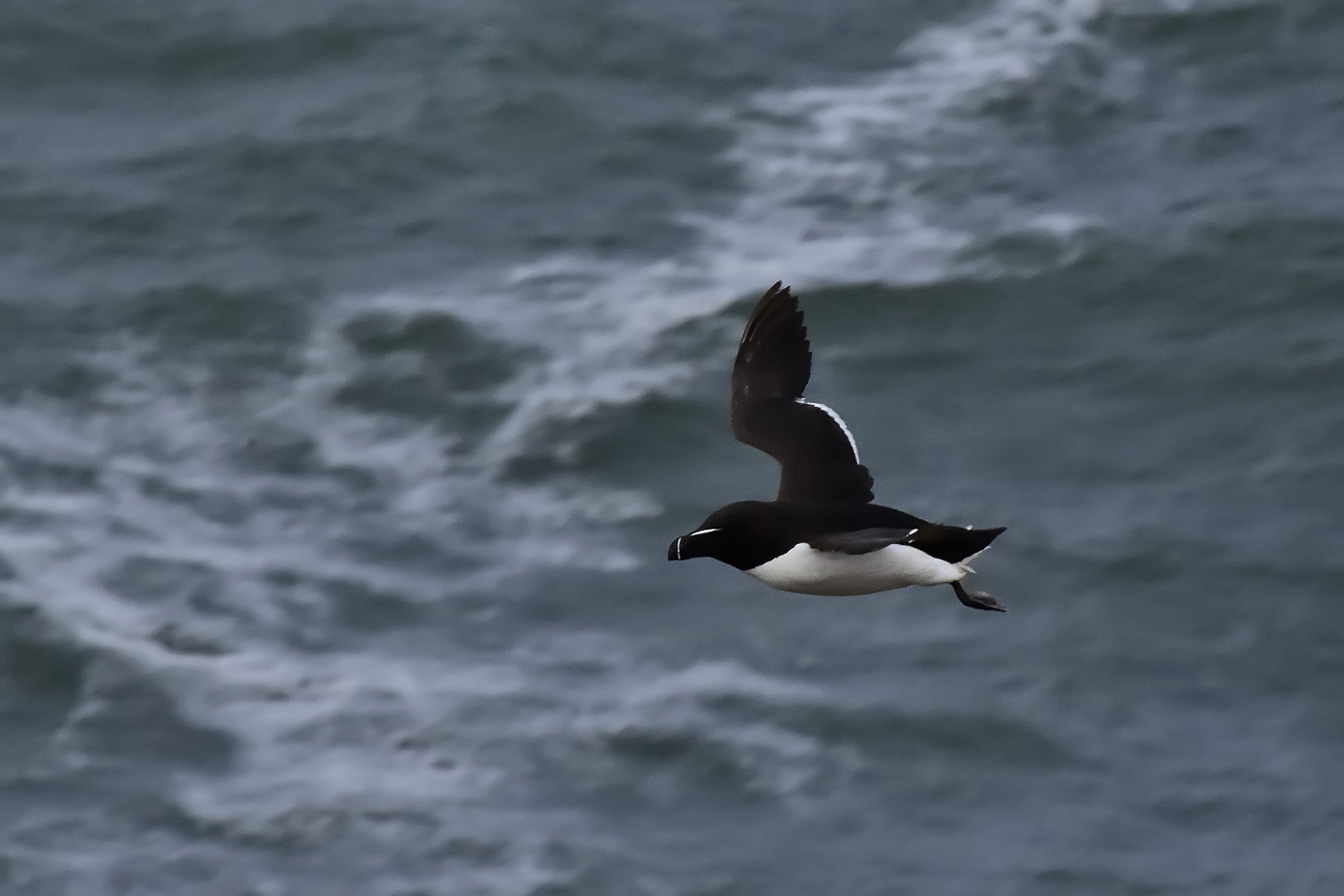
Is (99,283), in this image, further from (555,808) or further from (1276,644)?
(1276,644)

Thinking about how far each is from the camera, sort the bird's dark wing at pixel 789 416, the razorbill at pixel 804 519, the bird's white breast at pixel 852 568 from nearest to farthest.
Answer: the razorbill at pixel 804 519
the bird's white breast at pixel 852 568
the bird's dark wing at pixel 789 416

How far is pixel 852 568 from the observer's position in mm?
9406

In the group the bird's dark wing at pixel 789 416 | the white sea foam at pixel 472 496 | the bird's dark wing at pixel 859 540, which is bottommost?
the bird's dark wing at pixel 859 540

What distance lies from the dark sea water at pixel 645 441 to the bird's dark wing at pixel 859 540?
18.9 ft

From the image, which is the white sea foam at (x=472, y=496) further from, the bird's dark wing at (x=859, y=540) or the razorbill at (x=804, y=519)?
the bird's dark wing at (x=859, y=540)

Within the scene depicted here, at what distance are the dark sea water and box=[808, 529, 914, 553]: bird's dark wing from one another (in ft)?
18.9

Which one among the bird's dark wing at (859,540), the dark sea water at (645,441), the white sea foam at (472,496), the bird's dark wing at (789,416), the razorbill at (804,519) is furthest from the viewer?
the white sea foam at (472,496)

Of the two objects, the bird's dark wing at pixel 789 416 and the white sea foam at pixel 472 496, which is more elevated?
the white sea foam at pixel 472 496

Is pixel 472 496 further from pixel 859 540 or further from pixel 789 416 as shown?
pixel 859 540

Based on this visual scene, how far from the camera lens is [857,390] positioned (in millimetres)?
18312

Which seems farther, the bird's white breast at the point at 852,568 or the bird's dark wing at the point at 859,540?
the bird's white breast at the point at 852,568

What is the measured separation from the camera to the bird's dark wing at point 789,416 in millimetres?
10211

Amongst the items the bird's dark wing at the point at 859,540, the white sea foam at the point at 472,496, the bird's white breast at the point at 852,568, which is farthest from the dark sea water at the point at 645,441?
the bird's dark wing at the point at 859,540

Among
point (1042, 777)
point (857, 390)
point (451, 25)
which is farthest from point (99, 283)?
point (1042, 777)
